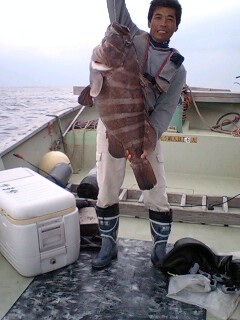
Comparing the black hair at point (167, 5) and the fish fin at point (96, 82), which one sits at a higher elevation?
the black hair at point (167, 5)

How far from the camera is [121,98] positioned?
236 centimetres

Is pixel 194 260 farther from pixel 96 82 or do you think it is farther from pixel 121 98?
pixel 96 82

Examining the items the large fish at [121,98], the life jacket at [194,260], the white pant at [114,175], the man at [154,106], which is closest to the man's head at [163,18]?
the man at [154,106]

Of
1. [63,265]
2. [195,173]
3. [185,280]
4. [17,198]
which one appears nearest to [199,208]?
[195,173]

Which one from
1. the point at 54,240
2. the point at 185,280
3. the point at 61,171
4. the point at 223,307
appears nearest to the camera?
the point at 223,307

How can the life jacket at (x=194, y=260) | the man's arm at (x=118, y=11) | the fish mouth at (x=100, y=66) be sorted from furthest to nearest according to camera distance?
1. the life jacket at (x=194, y=260)
2. the man's arm at (x=118, y=11)
3. the fish mouth at (x=100, y=66)

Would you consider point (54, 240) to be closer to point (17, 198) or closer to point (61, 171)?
point (17, 198)

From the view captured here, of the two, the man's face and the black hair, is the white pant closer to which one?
the man's face

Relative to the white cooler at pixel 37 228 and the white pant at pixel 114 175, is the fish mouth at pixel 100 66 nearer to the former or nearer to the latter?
the white pant at pixel 114 175

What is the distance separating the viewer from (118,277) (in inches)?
115

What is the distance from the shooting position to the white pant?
2.90 meters

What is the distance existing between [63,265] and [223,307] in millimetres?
1358

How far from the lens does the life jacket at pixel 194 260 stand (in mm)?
2852

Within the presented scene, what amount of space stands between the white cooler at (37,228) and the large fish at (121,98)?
70 cm
